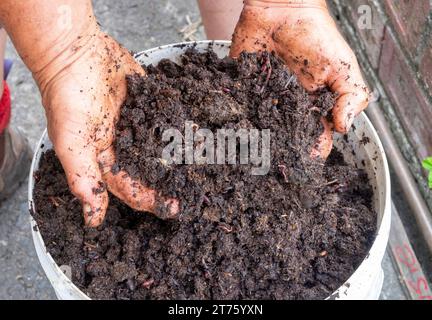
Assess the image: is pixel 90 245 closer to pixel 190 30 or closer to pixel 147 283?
pixel 147 283

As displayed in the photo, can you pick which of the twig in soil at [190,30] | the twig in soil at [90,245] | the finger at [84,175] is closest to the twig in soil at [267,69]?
the finger at [84,175]

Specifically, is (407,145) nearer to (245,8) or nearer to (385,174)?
(385,174)

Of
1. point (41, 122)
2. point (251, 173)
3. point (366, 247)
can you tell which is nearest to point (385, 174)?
point (366, 247)

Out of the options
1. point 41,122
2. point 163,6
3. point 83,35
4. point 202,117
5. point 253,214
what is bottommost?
point 41,122

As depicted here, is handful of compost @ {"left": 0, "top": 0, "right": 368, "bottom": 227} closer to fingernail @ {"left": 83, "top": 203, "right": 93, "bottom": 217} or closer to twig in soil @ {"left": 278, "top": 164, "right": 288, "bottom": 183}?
fingernail @ {"left": 83, "top": 203, "right": 93, "bottom": 217}

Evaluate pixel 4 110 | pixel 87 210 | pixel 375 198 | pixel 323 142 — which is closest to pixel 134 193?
pixel 87 210

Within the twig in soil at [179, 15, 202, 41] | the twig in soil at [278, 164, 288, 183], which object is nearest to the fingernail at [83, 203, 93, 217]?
the twig in soil at [278, 164, 288, 183]

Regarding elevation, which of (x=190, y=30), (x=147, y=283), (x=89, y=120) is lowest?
(x=190, y=30)
